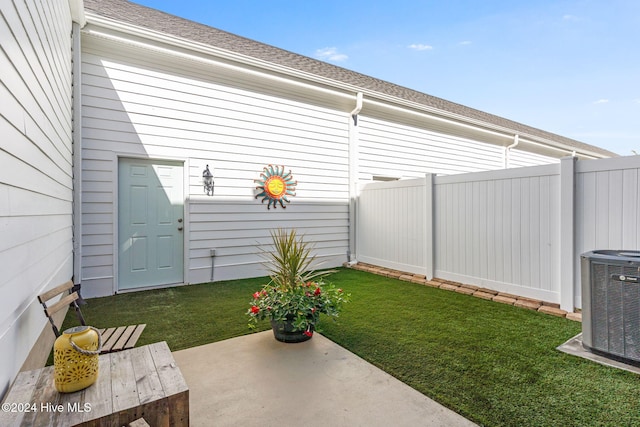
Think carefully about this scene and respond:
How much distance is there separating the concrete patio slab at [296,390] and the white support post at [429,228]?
2945mm

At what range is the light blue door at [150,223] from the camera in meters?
4.69

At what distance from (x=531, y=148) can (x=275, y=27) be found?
9098 millimetres

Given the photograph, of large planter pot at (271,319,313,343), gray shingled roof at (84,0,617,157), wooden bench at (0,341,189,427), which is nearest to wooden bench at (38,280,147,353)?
wooden bench at (0,341,189,427)

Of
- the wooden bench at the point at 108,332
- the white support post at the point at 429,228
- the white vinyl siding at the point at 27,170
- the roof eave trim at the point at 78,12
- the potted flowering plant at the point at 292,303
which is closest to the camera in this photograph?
the white vinyl siding at the point at 27,170

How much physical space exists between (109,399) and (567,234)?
14.5 ft

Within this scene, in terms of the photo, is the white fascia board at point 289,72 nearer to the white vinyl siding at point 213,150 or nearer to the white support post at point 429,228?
the white vinyl siding at point 213,150

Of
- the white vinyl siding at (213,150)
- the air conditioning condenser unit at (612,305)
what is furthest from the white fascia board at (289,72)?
the air conditioning condenser unit at (612,305)

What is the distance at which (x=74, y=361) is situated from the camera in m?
1.25

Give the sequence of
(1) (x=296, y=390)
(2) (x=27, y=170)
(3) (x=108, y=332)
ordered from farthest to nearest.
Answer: (3) (x=108, y=332) → (1) (x=296, y=390) → (2) (x=27, y=170)

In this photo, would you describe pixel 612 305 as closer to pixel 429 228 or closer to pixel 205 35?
pixel 429 228

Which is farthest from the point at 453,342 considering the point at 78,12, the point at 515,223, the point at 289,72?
the point at 78,12

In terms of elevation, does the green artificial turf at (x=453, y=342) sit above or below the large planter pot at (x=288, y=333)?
below

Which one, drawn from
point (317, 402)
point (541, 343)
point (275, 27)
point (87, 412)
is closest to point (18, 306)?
point (87, 412)

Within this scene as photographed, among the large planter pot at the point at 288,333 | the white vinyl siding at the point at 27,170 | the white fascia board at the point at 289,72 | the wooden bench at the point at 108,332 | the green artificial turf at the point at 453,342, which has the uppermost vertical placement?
the white fascia board at the point at 289,72
